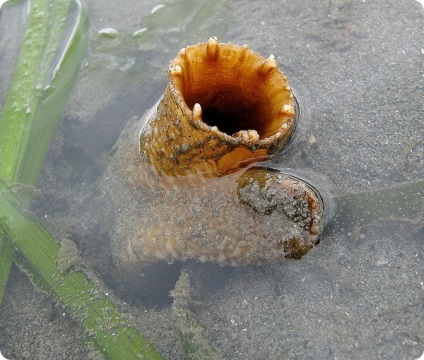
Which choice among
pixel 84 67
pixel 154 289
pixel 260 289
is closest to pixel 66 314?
pixel 154 289

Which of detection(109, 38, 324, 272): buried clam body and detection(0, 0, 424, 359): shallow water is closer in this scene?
detection(109, 38, 324, 272): buried clam body

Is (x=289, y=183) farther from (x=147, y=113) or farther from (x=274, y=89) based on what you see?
(x=147, y=113)

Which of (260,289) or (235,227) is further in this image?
(260,289)

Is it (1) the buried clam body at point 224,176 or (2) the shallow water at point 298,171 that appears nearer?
(1) the buried clam body at point 224,176

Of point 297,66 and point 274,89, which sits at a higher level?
point 274,89
